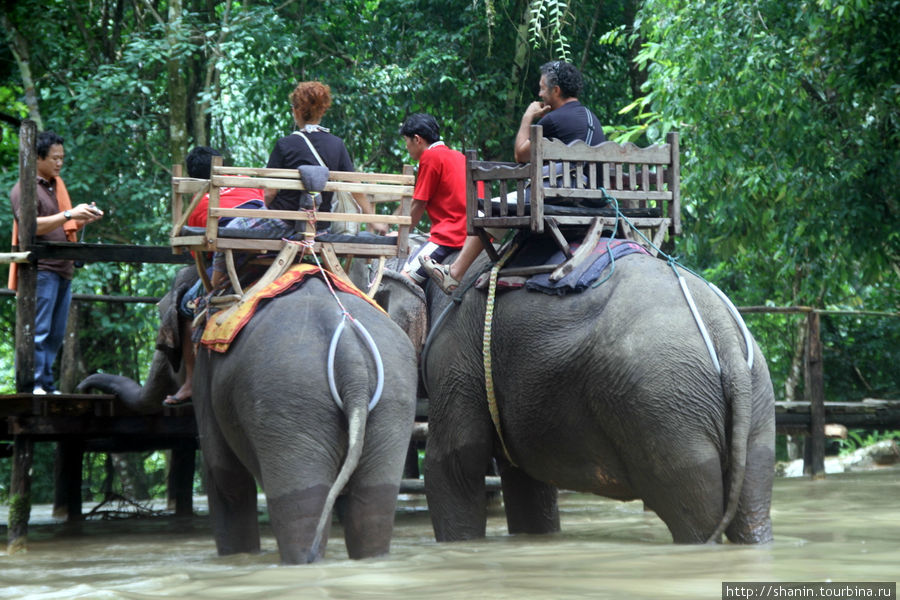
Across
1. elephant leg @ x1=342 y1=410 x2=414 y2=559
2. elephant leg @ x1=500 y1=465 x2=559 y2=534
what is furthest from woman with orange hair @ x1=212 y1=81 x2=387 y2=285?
elephant leg @ x1=500 y1=465 x2=559 y2=534

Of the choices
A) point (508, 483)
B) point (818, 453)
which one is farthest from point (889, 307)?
point (508, 483)

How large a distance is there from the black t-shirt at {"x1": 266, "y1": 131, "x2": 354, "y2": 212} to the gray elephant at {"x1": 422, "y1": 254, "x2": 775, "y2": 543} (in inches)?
37.5

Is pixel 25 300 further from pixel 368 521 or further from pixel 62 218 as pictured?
pixel 368 521

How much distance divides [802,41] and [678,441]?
674 centimetres

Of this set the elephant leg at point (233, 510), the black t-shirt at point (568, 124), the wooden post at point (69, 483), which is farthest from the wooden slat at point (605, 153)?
the wooden post at point (69, 483)

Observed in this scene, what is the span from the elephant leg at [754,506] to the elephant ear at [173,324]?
10.1 ft

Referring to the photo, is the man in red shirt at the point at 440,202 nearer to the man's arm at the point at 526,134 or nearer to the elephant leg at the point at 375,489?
the man's arm at the point at 526,134

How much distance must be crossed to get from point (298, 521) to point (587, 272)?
1639 mm

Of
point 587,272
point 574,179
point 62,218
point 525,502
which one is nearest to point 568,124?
point 574,179

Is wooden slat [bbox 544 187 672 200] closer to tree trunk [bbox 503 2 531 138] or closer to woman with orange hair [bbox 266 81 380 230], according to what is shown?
woman with orange hair [bbox 266 81 380 230]

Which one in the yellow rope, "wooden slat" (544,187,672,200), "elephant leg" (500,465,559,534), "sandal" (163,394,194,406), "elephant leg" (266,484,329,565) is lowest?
"elephant leg" (500,465,559,534)

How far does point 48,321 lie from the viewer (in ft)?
24.0

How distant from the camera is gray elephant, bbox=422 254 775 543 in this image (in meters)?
4.79

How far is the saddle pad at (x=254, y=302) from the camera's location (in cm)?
514
